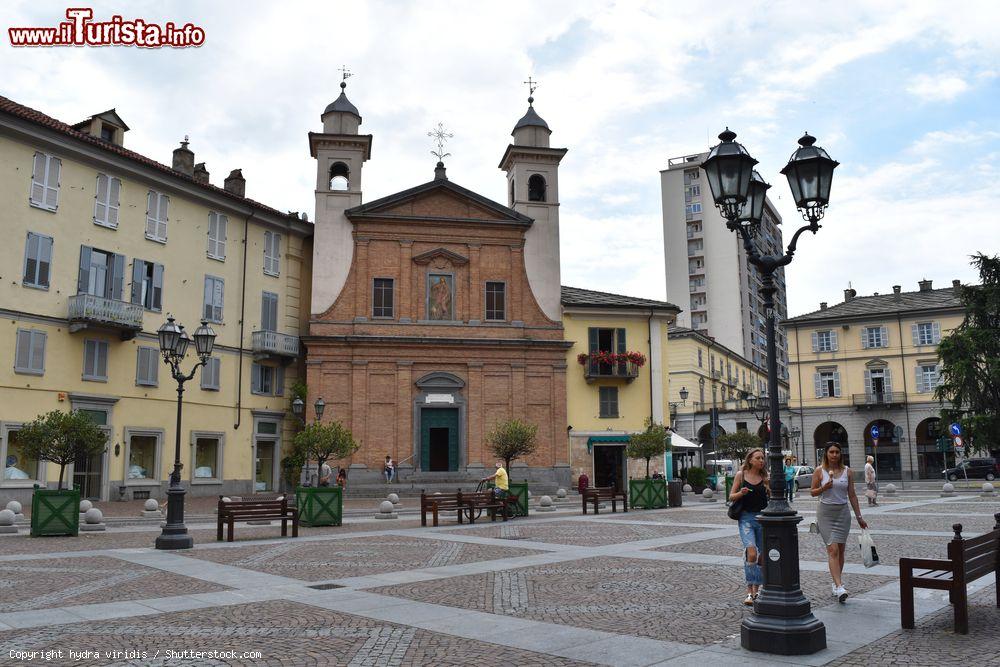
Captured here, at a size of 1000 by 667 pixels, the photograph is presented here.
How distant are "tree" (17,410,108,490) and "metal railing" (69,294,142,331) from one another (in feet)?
23.9

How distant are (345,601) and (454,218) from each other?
→ 105ft

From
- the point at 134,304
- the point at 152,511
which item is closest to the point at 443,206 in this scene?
the point at 134,304

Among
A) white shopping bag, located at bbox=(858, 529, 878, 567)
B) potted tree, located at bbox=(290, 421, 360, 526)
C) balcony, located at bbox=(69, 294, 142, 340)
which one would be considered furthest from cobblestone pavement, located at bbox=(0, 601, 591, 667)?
balcony, located at bbox=(69, 294, 142, 340)

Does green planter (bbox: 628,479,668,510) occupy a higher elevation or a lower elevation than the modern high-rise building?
lower

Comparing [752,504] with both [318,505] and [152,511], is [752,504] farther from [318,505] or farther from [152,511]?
[152,511]

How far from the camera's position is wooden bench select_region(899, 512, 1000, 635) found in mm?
7023

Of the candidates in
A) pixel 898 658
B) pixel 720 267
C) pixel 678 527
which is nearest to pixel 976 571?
pixel 898 658

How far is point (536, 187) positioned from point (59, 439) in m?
27.5

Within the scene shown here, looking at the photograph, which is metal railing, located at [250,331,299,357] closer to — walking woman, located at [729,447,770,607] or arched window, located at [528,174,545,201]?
arched window, located at [528,174,545,201]

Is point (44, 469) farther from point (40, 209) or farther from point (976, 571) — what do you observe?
point (976, 571)

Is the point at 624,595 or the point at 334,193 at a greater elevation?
the point at 334,193

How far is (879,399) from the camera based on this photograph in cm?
5378

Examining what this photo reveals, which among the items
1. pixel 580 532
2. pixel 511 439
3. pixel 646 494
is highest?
pixel 511 439

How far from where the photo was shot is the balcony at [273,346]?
3534 centimetres
